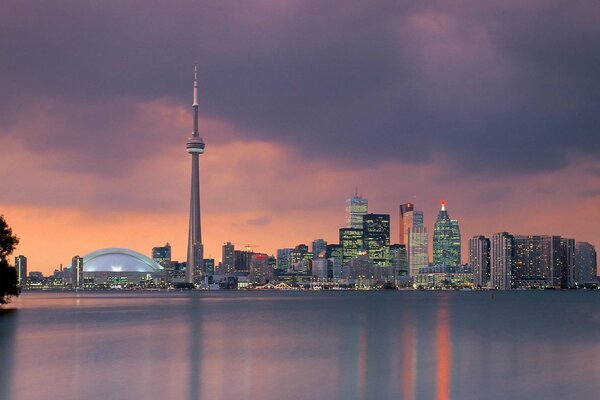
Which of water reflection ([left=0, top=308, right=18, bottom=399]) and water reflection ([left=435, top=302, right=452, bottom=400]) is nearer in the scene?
water reflection ([left=435, top=302, right=452, bottom=400])

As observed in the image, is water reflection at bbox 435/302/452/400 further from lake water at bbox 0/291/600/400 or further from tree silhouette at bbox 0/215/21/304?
tree silhouette at bbox 0/215/21/304

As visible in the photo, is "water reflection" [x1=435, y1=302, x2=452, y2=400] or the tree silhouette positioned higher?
the tree silhouette

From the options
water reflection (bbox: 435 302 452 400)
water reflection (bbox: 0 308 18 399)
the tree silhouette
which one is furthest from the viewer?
the tree silhouette

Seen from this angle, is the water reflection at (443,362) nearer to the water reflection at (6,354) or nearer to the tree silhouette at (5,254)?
the water reflection at (6,354)

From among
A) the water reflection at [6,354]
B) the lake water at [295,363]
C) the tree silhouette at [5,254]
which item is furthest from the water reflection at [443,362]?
the tree silhouette at [5,254]

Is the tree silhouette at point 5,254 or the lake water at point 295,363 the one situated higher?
the tree silhouette at point 5,254

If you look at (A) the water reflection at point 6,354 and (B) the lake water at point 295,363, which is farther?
(A) the water reflection at point 6,354

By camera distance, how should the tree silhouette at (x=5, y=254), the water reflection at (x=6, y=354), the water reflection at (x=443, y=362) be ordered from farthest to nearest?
the tree silhouette at (x=5, y=254), the water reflection at (x=6, y=354), the water reflection at (x=443, y=362)

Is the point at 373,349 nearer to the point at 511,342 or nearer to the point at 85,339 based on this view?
the point at 511,342

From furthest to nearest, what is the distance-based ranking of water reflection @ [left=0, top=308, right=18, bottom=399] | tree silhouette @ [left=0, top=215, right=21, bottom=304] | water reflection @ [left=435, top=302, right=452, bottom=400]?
tree silhouette @ [left=0, top=215, right=21, bottom=304]
water reflection @ [left=0, top=308, right=18, bottom=399]
water reflection @ [left=435, top=302, right=452, bottom=400]

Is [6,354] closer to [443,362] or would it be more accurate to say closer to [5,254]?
[443,362]

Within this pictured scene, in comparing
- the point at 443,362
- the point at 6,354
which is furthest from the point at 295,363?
the point at 6,354

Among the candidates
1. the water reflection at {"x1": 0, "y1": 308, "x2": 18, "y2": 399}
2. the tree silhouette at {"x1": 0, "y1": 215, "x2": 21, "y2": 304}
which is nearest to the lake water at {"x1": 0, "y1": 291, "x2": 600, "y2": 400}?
the water reflection at {"x1": 0, "y1": 308, "x2": 18, "y2": 399}

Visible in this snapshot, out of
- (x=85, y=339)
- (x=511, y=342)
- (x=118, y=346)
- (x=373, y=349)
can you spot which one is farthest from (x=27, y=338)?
(x=511, y=342)
